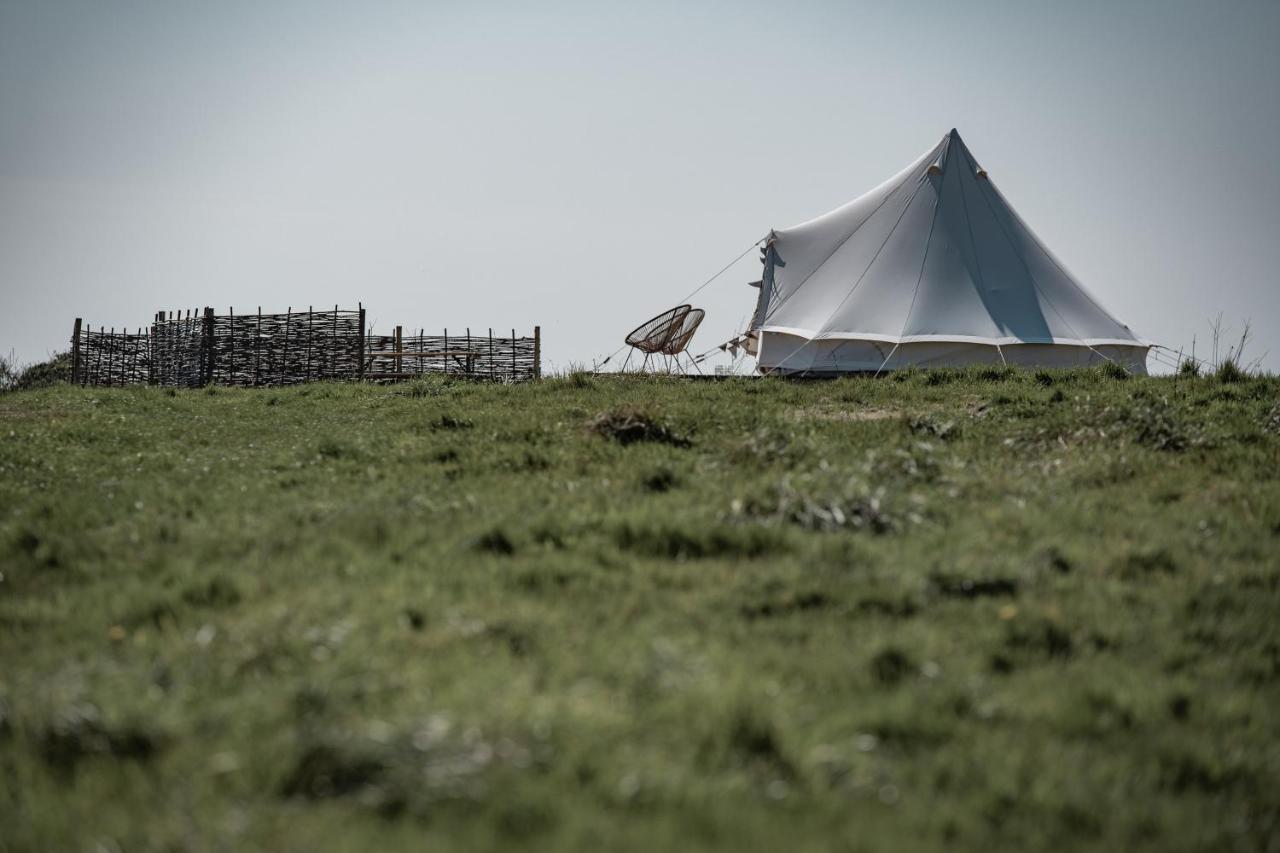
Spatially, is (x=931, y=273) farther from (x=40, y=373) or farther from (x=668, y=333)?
(x=40, y=373)

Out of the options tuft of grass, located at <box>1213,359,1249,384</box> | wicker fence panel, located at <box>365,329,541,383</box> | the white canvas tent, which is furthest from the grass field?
wicker fence panel, located at <box>365,329,541,383</box>

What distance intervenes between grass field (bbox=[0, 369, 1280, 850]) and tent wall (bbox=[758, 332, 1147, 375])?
374 inches

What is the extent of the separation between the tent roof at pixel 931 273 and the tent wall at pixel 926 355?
0.21 metres

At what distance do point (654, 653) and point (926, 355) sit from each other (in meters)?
14.4

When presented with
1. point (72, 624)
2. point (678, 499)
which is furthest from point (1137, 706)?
point (72, 624)

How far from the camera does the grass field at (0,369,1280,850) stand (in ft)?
8.64

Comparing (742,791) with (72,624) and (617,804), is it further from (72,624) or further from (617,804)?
(72,624)

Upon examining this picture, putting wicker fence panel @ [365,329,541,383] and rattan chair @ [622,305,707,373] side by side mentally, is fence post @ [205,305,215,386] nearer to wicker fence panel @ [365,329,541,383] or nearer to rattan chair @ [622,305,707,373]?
wicker fence panel @ [365,329,541,383]

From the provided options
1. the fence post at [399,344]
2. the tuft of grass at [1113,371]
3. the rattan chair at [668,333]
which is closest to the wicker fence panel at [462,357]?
the fence post at [399,344]

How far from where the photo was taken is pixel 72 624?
409cm

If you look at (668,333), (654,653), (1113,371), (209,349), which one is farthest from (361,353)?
(654,653)

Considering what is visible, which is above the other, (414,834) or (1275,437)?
(1275,437)

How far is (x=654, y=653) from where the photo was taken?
3576 mm

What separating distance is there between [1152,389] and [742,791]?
9.59m
